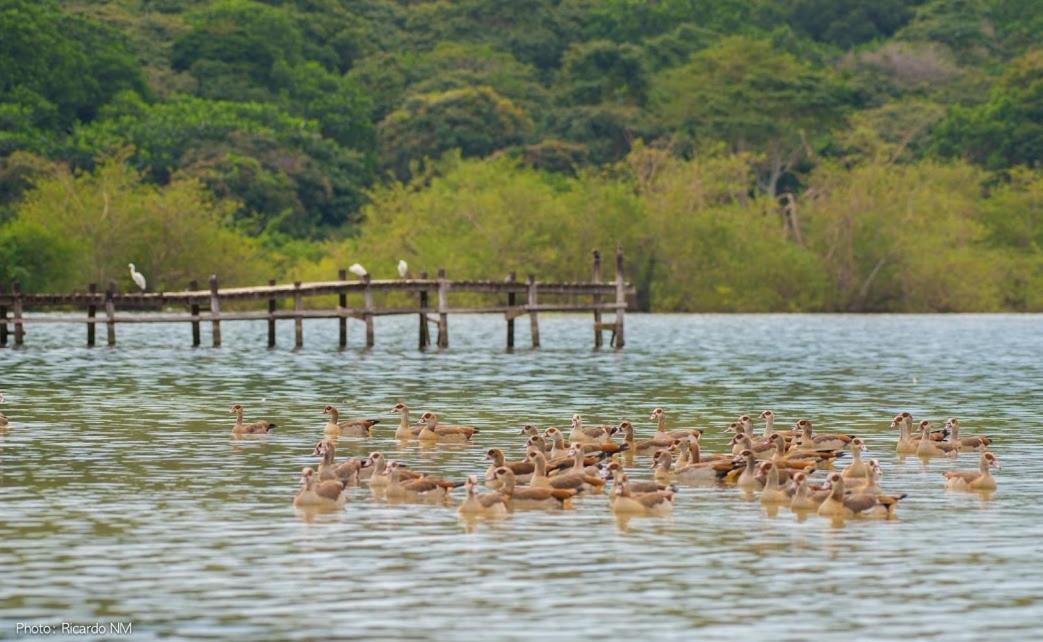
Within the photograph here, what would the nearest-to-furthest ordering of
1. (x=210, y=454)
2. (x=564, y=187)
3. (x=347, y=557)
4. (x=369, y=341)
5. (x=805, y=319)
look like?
(x=347, y=557) < (x=210, y=454) < (x=369, y=341) < (x=805, y=319) < (x=564, y=187)

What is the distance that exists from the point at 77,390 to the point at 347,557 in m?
25.0

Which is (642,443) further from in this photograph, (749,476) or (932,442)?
(749,476)

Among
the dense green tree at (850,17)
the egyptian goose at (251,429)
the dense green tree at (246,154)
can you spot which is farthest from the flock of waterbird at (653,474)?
the dense green tree at (850,17)

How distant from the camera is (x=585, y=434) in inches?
1195

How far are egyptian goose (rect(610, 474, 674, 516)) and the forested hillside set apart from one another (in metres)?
56.4

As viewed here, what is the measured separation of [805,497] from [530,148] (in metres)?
87.7

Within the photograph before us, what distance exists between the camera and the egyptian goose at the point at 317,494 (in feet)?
77.4

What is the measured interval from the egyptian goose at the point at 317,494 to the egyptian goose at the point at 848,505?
5.12 m

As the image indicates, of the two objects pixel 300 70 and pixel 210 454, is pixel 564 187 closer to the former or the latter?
pixel 300 70

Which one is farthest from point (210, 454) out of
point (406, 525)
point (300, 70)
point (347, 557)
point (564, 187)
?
point (300, 70)

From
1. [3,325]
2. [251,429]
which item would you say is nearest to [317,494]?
[251,429]

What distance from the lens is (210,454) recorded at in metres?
30.2

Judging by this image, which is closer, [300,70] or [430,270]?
[430,270]

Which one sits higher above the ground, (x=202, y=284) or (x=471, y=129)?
(x=471, y=129)
